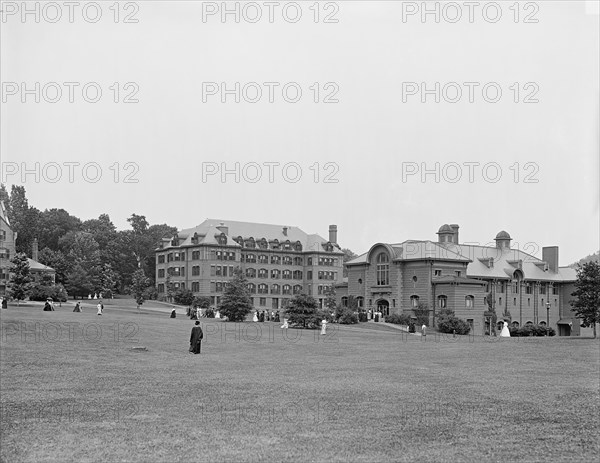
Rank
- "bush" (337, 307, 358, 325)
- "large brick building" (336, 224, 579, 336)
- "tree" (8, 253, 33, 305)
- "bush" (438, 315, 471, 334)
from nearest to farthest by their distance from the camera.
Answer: "tree" (8, 253, 33, 305) → "bush" (337, 307, 358, 325) → "bush" (438, 315, 471, 334) → "large brick building" (336, 224, 579, 336)

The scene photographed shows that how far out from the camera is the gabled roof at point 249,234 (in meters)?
106

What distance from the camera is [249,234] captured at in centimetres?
11181

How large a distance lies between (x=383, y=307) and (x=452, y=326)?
47.0 ft

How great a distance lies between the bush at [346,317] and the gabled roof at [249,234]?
34909mm

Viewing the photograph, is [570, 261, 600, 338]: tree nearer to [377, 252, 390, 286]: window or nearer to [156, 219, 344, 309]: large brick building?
[377, 252, 390, 286]: window

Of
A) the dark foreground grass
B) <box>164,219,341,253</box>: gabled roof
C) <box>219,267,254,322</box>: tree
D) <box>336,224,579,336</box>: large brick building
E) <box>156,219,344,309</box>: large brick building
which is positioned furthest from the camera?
<box>164,219,341,253</box>: gabled roof

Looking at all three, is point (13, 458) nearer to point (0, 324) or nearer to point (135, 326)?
point (0, 324)

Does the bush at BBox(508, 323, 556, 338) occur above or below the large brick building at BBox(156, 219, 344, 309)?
below

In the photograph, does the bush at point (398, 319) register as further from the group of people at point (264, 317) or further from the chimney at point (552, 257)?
the chimney at point (552, 257)

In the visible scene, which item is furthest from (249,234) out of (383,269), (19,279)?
(19,279)

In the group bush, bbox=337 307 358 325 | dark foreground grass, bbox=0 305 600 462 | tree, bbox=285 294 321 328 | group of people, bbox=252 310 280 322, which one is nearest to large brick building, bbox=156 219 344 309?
group of people, bbox=252 310 280 322

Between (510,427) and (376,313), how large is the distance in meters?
62.8

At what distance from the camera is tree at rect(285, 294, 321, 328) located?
192ft

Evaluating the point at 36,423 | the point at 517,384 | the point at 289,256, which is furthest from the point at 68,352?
the point at 289,256
